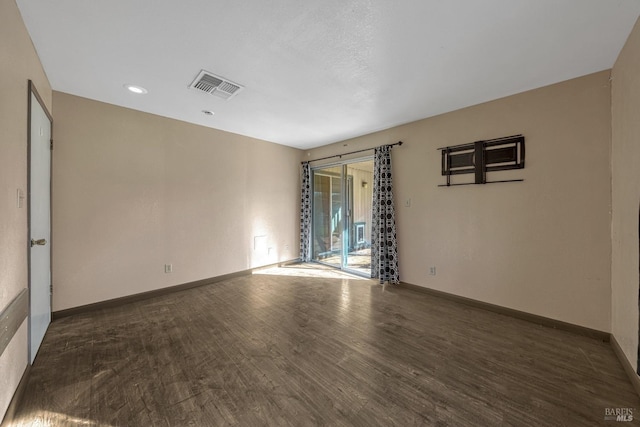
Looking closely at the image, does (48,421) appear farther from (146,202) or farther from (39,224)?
(146,202)

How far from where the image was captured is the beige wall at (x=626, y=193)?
1.85m

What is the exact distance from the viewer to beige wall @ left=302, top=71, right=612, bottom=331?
245 centimetres

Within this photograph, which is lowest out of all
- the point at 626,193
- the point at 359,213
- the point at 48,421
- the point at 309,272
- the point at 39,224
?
the point at 48,421

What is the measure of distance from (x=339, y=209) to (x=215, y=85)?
133 inches

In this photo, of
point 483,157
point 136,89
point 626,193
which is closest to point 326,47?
point 136,89

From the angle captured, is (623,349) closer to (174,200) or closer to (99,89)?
(174,200)

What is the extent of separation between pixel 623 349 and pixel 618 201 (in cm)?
125

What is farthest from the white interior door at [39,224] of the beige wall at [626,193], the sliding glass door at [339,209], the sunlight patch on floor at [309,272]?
the beige wall at [626,193]

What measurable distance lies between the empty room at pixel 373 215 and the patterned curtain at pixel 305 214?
1306mm

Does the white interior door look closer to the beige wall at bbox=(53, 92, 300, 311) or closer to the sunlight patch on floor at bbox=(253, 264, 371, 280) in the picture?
the beige wall at bbox=(53, 92, 300, 311)

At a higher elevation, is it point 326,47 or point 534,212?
point 326,47

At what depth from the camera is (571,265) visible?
8.39ft

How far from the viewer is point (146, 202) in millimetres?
3459

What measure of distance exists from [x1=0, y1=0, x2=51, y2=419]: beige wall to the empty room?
0.03 metres
